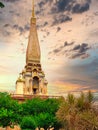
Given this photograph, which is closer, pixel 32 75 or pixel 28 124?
pixel 28 124

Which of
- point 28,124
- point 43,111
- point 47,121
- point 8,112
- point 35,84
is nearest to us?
point 8,112

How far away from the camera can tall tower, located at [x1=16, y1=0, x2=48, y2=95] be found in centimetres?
8588

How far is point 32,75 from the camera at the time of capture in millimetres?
87188

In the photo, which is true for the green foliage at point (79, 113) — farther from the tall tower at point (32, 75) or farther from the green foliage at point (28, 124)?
the tall tower at point (32, 75)

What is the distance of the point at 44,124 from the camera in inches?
2037

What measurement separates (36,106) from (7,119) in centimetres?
919

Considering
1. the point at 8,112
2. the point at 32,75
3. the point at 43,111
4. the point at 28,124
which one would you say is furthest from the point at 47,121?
the point at 32,75

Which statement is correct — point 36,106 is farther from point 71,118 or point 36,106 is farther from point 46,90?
point 46,90

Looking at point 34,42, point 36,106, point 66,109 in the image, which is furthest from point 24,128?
point 34,42

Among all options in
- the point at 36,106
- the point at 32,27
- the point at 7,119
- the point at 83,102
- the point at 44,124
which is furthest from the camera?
the point at 32,27

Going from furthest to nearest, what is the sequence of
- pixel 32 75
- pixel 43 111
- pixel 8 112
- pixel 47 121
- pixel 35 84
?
pixel 35 84 → pixel 32 75 → pixel 43 111 → pixel 47 121 → pixel 8 112

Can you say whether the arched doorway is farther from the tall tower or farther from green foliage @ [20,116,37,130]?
green foliage @ [20,116,37,130]

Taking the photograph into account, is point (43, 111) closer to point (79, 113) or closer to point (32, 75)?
point (79, 113)

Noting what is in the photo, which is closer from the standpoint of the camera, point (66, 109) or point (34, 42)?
point (66, 109)
